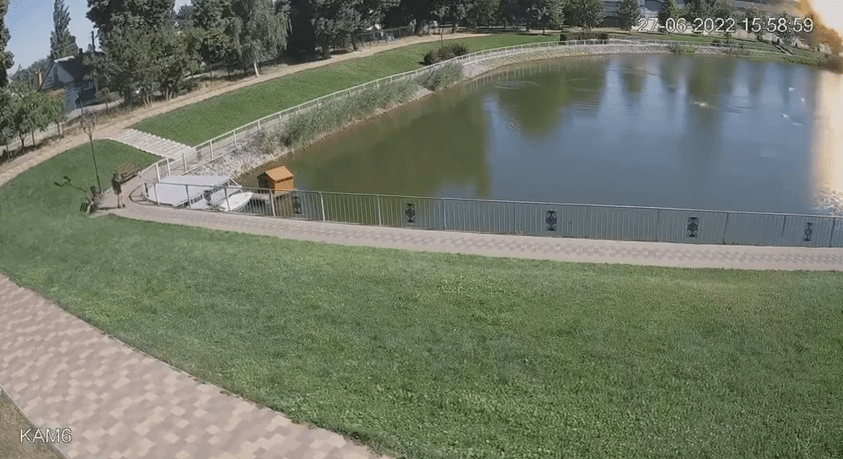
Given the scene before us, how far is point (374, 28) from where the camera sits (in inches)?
2377

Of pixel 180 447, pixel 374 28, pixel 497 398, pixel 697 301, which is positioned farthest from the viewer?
pixel 374 28

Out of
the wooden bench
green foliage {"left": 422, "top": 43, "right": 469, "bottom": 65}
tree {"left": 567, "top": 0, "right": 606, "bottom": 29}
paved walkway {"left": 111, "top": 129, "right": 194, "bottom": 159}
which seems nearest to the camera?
the wooden bench

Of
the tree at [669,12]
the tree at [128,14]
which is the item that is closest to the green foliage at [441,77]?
the tree at [128,14]

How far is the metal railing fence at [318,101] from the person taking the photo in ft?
90.2

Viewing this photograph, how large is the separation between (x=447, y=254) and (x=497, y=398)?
21.6 ft

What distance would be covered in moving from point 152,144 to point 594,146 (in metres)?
19.8

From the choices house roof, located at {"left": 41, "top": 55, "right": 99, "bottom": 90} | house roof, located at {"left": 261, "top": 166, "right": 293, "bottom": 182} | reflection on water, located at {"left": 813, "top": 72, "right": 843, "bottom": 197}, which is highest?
house roof, located at {"left": 41, "top": 55, "right": 99, "bottom": 90}

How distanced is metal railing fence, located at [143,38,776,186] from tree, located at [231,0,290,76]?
6329 mm

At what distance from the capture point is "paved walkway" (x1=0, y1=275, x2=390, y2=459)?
351 inches

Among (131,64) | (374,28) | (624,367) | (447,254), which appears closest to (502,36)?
(374,28)

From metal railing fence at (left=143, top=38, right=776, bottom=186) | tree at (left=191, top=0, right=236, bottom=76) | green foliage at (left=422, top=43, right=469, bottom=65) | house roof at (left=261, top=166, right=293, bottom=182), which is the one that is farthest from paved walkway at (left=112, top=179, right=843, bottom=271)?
green foliage at (left=422, top=43, right=469, bottom=65)

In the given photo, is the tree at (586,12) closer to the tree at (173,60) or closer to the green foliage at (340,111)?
the green foliage at (340,111)

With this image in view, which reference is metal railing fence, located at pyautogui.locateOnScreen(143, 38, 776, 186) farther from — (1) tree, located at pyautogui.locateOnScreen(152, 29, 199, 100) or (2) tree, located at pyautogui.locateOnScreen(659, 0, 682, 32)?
(2) tree, located at pyautogui.locateOnScreen(659, 0, 682, 32)

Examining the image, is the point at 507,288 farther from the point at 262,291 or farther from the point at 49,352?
the point at 49,352
